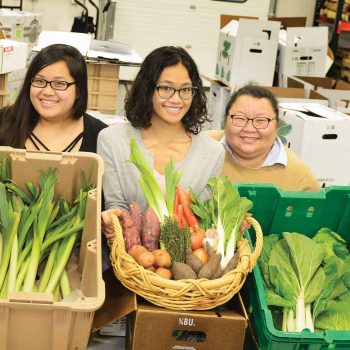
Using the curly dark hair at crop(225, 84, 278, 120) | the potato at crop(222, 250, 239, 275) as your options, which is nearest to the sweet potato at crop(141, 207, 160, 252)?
the potato at crop(222, 250, 239, 275)

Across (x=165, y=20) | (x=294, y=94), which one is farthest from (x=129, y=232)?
(x=165, y=20)

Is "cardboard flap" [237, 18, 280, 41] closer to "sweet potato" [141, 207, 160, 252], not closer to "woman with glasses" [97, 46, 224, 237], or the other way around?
"woman with glasses" [97, 46, 224, 237]

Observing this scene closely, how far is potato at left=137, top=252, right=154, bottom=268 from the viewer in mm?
1743

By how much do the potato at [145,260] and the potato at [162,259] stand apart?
21mm

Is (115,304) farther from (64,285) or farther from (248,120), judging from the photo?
(248,120)

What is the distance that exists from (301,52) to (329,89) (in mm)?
853

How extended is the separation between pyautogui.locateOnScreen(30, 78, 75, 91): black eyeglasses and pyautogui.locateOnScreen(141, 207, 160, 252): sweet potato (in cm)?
88

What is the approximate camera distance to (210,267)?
69.4 inches

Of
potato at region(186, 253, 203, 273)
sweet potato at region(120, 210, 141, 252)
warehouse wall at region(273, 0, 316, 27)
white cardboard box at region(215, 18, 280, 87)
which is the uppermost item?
warehouse wall at region(273, 0, 316, 27)

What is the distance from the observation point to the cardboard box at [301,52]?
212 inches

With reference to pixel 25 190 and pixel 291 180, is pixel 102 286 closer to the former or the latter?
pixel 25 190

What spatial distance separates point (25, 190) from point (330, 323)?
3.32 feet

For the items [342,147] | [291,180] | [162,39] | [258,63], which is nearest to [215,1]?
[162,39]

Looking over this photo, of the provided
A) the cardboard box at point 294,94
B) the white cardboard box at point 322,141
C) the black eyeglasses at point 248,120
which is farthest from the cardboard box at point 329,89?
the black eyeglasses at point 248,120
